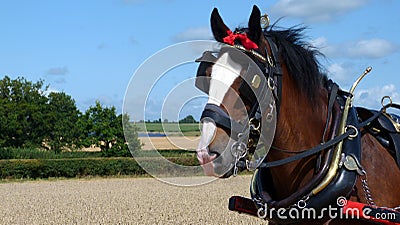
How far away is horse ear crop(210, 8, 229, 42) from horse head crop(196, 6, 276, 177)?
0.07 metres

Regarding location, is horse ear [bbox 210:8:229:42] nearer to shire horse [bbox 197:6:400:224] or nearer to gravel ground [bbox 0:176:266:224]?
shire horse [bbox 197:6:400:224]

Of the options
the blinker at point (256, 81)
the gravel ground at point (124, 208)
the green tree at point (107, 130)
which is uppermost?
the green tree at point (107, 130)

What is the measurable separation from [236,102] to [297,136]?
0.68 m

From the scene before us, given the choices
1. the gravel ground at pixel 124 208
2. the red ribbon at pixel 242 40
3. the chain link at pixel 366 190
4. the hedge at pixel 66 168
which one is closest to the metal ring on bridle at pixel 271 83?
the red ribbon at pixel 242 40

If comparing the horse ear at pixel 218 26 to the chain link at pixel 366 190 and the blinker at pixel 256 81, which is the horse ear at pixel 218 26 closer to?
the blinker at pixel 256 81

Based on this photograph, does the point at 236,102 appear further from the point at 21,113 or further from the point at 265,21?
the point at 21,113

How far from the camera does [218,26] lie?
3787mm

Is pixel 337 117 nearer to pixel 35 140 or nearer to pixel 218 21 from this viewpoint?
pixel 218 21

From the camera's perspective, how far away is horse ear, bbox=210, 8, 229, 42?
377 centimetres

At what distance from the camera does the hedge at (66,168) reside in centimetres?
3391

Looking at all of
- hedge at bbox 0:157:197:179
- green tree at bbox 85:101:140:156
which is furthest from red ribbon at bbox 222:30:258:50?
green tree at bbox 85:101:140:156

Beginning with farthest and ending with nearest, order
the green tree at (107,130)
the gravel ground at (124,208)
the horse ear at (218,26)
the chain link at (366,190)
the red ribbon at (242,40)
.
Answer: the green tree at (107,130)
the gravel ground at (124,208)
the chain link at (366,190)
the horse ear at (218,26)
the red ribbon at (242,40)

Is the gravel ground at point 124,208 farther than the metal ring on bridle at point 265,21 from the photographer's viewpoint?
Yes

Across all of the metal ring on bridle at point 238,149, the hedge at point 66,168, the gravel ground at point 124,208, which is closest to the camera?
the metal ring on bridle at point 238,149
